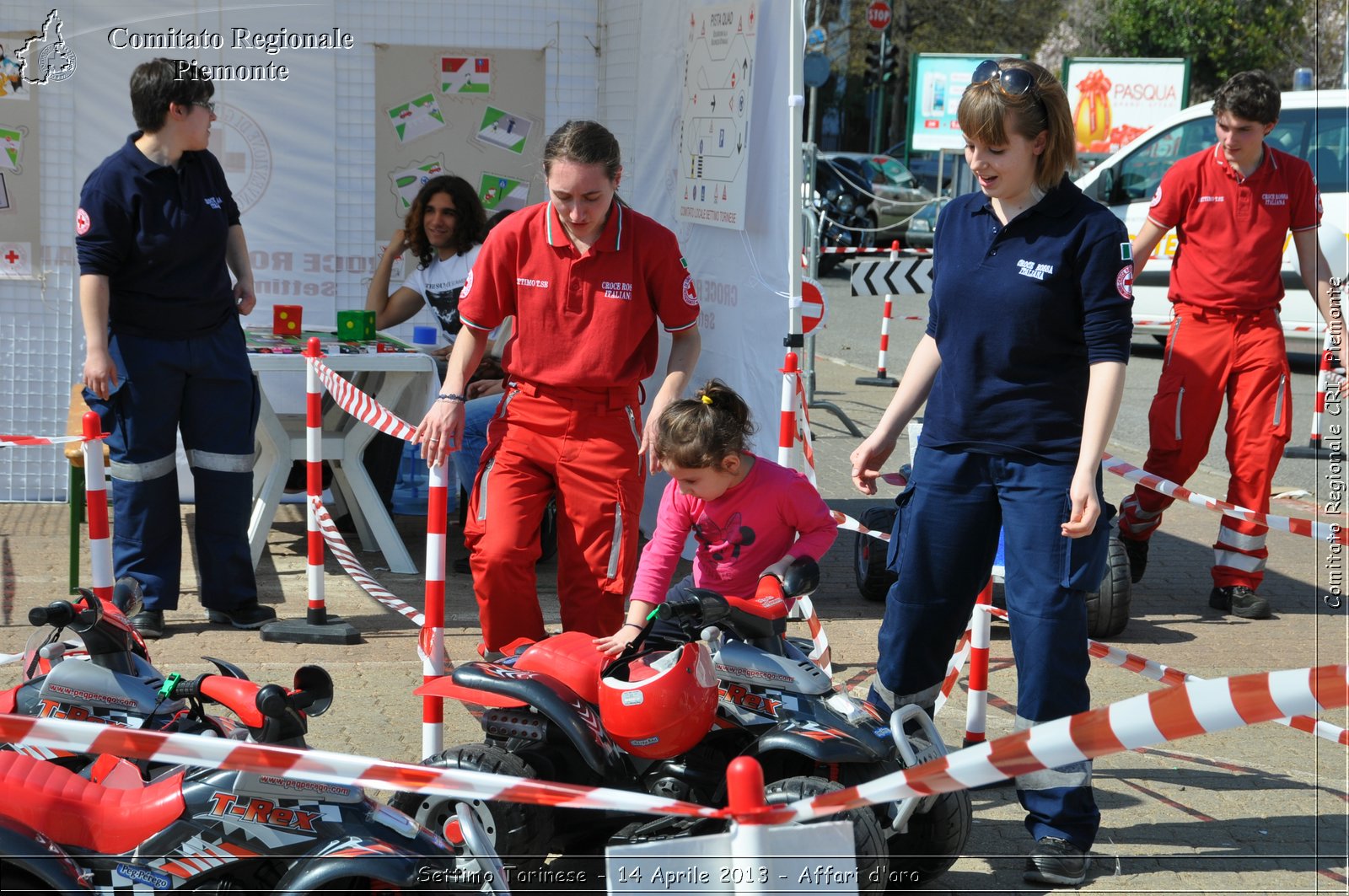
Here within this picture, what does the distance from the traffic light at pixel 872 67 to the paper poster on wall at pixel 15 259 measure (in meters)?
28.4

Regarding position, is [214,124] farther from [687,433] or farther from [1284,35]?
[1284,35]

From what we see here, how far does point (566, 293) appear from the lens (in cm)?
447

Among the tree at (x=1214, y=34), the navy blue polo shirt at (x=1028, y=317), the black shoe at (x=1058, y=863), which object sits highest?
the tree at (x=1214, y=34)

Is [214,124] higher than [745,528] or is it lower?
higher

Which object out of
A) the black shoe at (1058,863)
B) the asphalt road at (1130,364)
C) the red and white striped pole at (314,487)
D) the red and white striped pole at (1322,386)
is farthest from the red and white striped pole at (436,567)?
the red and white striped pole at (1322,386)

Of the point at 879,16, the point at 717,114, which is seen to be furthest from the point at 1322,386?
the point at 879,16

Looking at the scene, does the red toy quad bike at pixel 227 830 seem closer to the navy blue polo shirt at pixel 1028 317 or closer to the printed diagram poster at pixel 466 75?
the navy blue polo shirt at pixel 1028 317

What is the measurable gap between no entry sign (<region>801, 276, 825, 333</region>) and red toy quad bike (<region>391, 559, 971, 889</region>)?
264 cm

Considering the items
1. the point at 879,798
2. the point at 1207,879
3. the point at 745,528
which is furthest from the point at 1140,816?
the point at 879,798

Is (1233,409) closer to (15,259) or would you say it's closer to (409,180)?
(409,180)

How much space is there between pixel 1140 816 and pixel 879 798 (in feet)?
7.02

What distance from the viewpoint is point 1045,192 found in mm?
3510

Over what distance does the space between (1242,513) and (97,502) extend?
4153 millimetres

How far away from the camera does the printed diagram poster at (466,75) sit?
27.1ft
